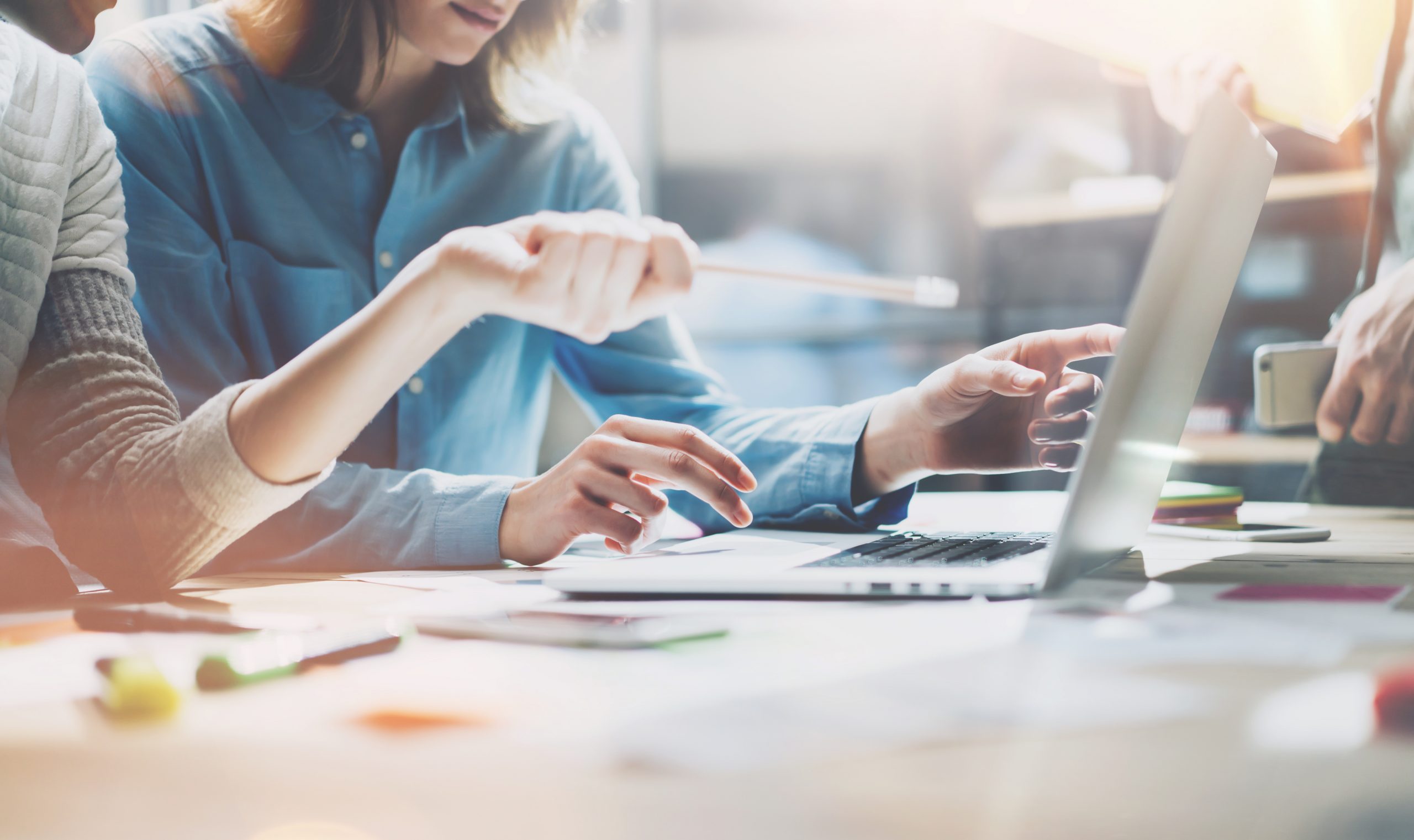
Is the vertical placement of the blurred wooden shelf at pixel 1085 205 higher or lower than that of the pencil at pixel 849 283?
lower

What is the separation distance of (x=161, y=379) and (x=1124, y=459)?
0.57 metres

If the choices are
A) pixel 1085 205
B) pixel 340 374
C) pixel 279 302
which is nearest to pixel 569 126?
pixel 279 302

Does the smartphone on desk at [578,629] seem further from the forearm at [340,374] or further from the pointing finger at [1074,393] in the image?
the pointing finger at [1074,393]

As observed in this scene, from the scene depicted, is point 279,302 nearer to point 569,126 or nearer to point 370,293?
point 370,293

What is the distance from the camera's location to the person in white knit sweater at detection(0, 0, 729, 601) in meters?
0.53

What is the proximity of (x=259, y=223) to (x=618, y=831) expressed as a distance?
0.82m

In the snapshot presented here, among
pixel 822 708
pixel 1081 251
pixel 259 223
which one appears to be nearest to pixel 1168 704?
pixel 822 708

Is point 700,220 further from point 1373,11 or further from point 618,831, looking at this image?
point 618,831

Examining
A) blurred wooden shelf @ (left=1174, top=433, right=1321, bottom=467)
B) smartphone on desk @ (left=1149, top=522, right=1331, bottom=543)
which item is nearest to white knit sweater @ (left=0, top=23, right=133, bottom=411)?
smartphone on desk @ (left=1149, top=522, right=1331, bottom=543)

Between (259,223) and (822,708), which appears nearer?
(822,708)

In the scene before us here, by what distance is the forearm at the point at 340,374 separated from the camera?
54cm

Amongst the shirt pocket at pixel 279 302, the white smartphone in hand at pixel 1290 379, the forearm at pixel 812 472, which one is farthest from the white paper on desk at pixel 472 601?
the white smartphone in hand at pixel 1290 379

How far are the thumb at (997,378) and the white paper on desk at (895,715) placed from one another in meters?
0.31

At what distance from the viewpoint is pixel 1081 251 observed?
2461mm
